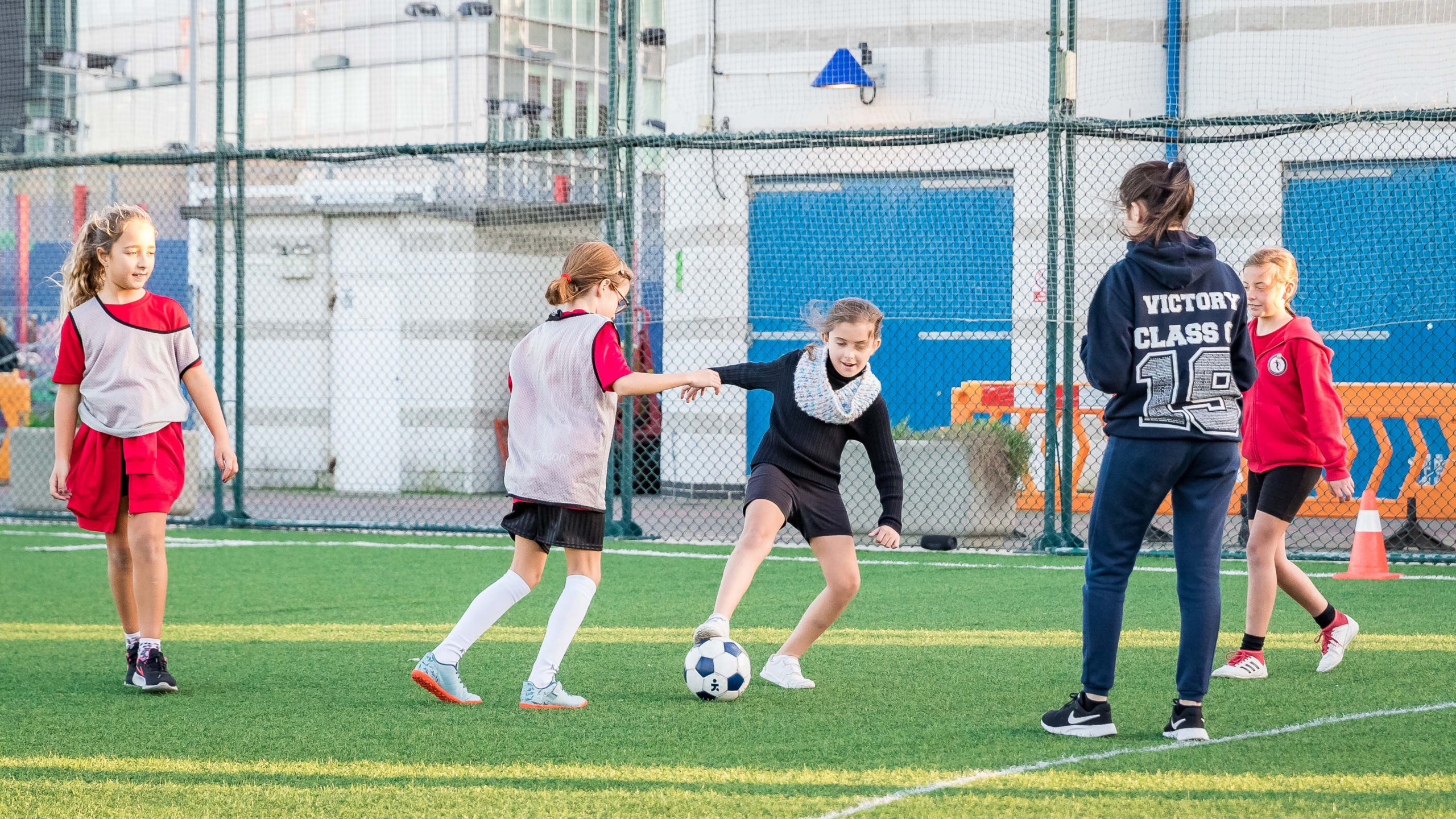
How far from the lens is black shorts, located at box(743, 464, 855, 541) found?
5395 millimetres

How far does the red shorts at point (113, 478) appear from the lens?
215 inches

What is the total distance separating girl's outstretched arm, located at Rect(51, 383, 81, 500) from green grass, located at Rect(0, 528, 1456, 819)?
71cm

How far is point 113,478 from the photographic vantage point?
546 centimetres

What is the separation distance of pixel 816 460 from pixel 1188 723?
1.58 metres

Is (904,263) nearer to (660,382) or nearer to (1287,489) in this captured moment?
(1287,489)

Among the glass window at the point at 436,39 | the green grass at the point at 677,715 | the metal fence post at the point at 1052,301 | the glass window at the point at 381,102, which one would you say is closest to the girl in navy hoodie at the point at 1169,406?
the green grass at the point at 677,715

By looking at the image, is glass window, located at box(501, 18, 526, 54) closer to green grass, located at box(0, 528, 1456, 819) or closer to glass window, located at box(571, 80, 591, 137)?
glass window, located at box(571, 80, 591, 137)

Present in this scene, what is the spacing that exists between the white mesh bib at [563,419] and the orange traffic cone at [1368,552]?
5.36 metres

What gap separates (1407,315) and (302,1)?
37.3 ft

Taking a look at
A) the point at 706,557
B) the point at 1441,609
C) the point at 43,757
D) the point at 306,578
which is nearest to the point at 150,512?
the point at 43,757

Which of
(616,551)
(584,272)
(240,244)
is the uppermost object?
(240,244)

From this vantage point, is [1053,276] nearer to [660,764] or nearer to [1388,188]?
[1388,188]

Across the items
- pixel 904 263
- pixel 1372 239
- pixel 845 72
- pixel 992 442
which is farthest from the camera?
pixel 845 72

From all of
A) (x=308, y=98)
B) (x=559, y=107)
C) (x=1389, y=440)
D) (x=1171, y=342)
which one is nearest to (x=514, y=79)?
(x=559, y=107)
